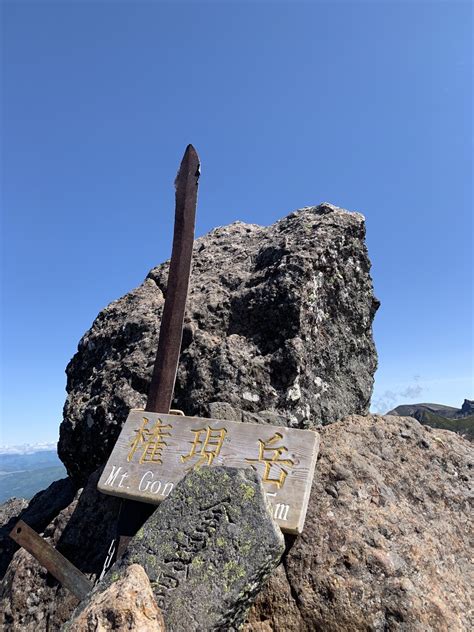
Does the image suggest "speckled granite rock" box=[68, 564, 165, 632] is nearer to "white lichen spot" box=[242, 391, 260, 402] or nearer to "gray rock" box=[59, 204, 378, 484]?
"gray rock" box=[59, 204, 378, 484]

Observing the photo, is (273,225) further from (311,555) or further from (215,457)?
(311,555)

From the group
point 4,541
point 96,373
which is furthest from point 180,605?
point 4,541

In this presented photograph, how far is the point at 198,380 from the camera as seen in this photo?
6.40 meters

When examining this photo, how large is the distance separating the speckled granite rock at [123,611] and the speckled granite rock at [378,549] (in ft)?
4.94

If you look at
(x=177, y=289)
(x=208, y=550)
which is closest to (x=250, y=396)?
Answer: (x=177, y=289)

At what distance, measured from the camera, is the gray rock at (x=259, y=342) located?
6.25 meters

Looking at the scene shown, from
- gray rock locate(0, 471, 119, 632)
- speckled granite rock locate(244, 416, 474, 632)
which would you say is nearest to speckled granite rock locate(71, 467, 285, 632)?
speckled granite rock locate(244, 416, 474, 632)

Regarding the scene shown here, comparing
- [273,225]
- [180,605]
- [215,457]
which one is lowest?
[180,605]

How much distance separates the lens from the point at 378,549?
411cm

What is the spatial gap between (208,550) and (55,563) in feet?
8.77

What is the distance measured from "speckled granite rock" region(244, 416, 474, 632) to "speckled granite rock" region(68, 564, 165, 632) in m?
1.50

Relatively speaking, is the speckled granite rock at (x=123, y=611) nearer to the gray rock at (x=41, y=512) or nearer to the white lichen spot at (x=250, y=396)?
the white lichen spot at (x=250, y=396)

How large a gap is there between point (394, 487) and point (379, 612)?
1537mm

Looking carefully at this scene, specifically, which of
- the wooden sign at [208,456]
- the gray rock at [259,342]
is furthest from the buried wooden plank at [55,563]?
the gray rock at [259,342]
